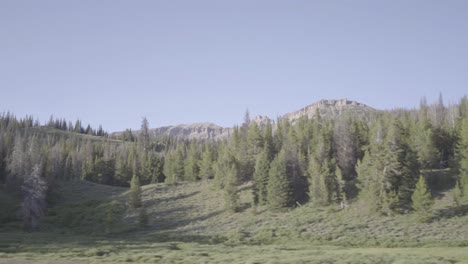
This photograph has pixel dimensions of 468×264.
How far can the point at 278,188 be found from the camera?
78.1 meters

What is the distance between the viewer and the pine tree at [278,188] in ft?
254

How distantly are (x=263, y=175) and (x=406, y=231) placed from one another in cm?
3227

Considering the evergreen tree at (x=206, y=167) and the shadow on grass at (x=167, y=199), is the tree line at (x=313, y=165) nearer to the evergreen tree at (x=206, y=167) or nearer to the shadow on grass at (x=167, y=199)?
the evergreen tree at (x=206, y=167)

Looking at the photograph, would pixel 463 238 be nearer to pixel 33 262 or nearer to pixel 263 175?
pixel 263 175

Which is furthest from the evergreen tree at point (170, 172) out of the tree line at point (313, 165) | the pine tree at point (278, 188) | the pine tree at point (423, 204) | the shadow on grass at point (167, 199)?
the pine tree at point (423, 204)

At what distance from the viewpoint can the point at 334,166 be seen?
3396 inches

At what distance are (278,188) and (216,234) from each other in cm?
1767

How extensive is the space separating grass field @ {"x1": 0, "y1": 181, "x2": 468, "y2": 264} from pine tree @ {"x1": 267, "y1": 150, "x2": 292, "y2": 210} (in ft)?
8.39

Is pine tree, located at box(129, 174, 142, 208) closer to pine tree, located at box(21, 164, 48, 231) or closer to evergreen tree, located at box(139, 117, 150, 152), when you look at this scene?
pine tree, located at box(21, 164, 48, 231)

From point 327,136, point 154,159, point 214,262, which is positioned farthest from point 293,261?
point 154,159

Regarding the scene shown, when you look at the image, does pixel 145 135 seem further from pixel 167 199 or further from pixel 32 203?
pixel 32 203

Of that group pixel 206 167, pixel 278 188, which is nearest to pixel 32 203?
pixel 278 188

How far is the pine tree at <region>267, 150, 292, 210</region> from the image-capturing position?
254 ft

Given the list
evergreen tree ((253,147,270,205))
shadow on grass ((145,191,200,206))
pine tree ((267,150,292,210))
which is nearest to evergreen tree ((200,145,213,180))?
shadow on grass ((145,191,200,206))
